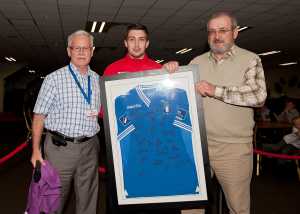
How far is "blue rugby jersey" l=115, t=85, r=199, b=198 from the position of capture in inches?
80.4

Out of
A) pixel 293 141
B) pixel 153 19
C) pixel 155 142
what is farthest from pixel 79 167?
pixel 153 19

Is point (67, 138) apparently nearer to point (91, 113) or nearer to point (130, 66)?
point (91, 113)

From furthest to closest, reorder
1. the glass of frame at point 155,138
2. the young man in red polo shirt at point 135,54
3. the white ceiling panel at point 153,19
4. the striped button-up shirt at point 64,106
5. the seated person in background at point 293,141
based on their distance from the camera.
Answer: the white ceiling panel at point 153,19 < the seated person in background at point 293,141 < the young man in red polo shirt at point 135,54 < the striped button-up shirt at point 64,106 < the glass of frame at point 155,138

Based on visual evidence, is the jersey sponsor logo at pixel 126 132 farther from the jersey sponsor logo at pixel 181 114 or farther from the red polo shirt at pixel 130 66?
the red polo shirt at pixel 130 66

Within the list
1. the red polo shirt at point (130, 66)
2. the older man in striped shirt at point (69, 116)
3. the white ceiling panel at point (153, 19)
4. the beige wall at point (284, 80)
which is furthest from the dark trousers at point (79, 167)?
the beige wall at point (284, 80)

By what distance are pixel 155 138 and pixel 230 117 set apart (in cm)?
52

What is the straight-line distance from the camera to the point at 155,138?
6.77ft

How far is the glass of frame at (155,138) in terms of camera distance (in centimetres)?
202

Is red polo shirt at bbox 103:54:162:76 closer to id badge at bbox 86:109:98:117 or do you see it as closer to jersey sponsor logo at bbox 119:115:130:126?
id badge at bbox 86:109:98:117

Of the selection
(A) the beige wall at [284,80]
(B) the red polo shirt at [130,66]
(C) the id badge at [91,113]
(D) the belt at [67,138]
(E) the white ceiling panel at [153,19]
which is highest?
(E) the white ceiling panel at [153,19]

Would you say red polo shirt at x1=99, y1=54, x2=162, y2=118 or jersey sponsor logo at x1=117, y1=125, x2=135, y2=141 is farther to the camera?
red polo shirt at x1=99, y1=54, x2=162, y2=118

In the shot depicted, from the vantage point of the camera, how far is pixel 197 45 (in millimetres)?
11727

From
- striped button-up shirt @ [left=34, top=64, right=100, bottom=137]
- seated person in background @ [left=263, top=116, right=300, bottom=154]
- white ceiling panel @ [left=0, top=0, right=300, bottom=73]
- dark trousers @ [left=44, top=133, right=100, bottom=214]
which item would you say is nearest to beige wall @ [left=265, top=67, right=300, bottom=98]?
white ceiling panel @ [left=0, top=0, right=300, bottom=73]

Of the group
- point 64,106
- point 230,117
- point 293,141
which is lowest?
point 293,141
